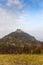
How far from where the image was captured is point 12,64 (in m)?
26.7
